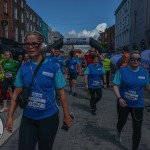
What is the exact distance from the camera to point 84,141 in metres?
6.09

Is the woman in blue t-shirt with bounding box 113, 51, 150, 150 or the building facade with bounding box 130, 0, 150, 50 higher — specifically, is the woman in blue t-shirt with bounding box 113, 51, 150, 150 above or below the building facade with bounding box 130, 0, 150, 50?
below

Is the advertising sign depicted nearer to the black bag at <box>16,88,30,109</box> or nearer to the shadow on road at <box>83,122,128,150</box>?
the shadow on road at <box>83,122,128,150</box>

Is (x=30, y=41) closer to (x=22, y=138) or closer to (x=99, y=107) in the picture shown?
(x=22, y=138)

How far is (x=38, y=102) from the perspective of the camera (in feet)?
11.9

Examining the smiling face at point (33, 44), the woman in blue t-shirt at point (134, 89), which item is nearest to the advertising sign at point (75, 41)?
the woman in blue t-shirt at point (134, 89)

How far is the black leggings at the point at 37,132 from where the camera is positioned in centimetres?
359

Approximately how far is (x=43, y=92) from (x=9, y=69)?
237 inches

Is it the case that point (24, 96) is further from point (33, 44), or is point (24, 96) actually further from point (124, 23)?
point (124, 23)

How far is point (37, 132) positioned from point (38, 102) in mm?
360

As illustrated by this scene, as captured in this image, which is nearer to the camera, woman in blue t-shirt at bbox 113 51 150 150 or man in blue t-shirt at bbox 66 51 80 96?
woman in blue t-shirt at bbox 113 51 150 150

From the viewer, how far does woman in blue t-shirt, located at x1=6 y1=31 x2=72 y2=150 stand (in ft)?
11.8

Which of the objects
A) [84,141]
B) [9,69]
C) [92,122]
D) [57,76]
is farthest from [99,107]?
[57,76]

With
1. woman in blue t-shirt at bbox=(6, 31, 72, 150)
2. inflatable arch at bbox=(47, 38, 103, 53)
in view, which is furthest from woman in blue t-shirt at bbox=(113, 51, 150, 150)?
inflatable arch at bbox=(47, 38, 103, 53)

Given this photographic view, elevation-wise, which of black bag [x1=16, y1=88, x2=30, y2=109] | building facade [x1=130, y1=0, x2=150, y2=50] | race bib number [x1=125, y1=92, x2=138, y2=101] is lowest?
race bib number [x1=125, y1=92, x2=138, y2=101]
